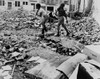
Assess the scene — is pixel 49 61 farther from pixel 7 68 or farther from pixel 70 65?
pixel 7 68

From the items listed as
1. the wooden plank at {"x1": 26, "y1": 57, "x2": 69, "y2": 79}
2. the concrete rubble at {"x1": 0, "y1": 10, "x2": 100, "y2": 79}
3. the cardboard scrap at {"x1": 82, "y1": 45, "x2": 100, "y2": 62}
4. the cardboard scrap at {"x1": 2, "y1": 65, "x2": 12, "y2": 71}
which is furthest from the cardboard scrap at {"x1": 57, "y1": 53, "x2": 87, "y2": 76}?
the cardboard scrap at {"x1": 2, "y1": 65, "x2": 12, "y2": 71}

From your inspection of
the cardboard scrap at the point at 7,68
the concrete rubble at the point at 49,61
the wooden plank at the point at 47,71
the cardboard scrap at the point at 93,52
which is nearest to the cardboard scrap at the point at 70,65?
the concrete rubble at the point at 49,61

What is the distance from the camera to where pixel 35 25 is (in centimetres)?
1327

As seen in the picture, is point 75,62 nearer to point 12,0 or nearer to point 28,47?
point 28,47

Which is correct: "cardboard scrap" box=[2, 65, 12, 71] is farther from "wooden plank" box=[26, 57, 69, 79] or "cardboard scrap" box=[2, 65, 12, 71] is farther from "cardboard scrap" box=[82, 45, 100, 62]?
"cardboard scrap" box=[82, 45, 100, 62]

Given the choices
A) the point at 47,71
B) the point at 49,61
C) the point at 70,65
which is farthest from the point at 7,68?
the point at 70,65

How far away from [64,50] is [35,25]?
21.2ft

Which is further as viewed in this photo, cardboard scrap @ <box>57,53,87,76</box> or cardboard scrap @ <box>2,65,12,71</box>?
cardboard scrap @ <box>2,65,12,71</box>

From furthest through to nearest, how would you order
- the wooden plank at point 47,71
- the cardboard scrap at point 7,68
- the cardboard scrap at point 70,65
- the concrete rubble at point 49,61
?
the cardboard scrap at point 7,68
the wooden plank at point 47,71
the cardboard scrap at point 70,65
the concrete rubble at point 49,61

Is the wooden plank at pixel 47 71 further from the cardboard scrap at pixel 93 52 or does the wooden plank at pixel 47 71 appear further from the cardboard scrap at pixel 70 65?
the cardboard scrap at pixel 93 52

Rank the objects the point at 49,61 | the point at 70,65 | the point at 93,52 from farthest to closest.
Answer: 1. the point at 49,61
2. the point at 93,52
3. the point at 70,65

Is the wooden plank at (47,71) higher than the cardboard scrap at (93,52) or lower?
lower

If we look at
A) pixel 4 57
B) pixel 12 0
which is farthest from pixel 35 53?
pixel 12 0

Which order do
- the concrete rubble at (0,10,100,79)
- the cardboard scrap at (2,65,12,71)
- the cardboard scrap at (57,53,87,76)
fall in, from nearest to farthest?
the concrete rubble at (0,10,100,79) < the cardboard scrap at (57,53,87,76) < the cardboard scrap at (2,65,12,71)
